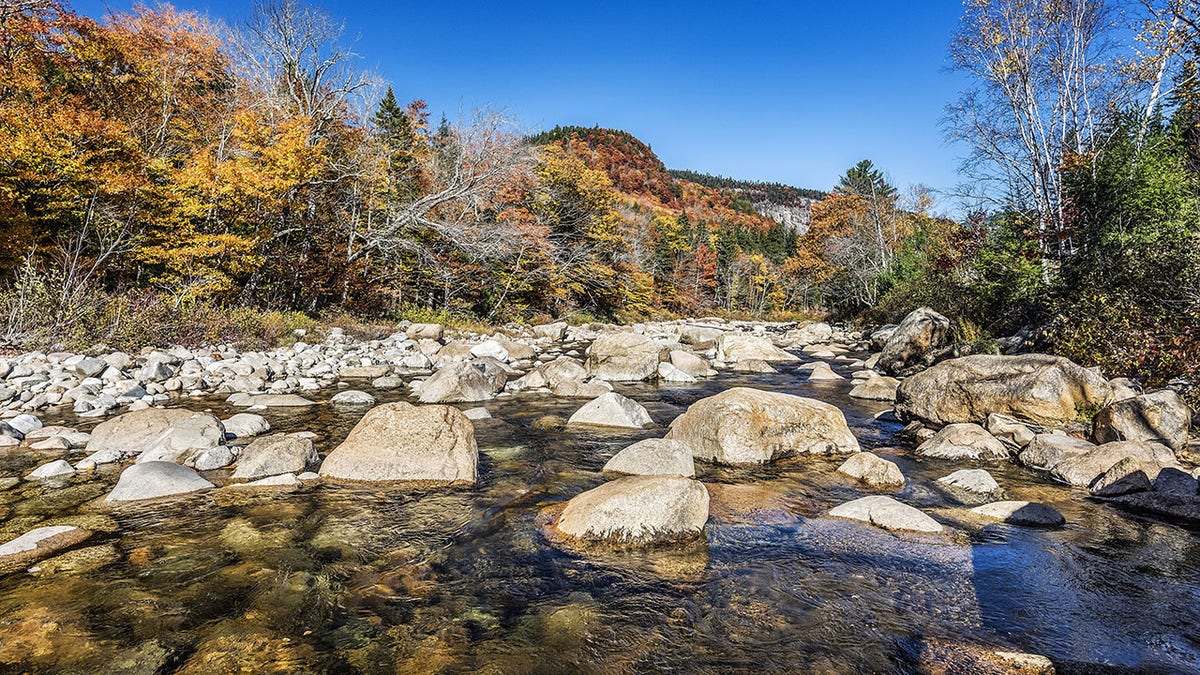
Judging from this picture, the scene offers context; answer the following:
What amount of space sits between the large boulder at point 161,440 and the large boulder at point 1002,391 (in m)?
10.6

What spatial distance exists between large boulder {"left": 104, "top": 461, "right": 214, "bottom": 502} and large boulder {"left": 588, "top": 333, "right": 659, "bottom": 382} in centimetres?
985

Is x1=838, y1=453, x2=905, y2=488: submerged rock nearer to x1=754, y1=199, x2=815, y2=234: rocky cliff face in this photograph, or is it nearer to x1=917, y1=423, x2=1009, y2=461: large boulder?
x1=917, y1=423, x2=1009, y2=461: large boulder

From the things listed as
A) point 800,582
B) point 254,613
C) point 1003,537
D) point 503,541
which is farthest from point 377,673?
point 1003,537

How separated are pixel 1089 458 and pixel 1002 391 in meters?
2.61

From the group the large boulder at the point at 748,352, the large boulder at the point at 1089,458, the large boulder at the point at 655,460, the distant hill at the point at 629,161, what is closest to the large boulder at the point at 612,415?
the large boulder at the point at 655,460

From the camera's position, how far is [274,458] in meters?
6.10

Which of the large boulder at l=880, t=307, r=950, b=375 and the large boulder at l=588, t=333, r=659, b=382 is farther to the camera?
the large boulder at l=880, t=307, r=950, b=375

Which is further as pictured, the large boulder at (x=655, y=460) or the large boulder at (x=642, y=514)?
the large boulder at (x=655, y=460)

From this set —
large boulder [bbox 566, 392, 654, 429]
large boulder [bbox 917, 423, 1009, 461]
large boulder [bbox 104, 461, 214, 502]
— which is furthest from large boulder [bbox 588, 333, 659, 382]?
large boulder [bbox 104, 461, 214, 502]

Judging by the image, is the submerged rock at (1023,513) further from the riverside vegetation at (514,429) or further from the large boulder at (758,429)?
the large boulder at (758,429)

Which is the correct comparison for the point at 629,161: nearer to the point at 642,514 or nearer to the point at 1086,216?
the point at 1086,216

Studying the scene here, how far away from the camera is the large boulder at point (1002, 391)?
337 inches

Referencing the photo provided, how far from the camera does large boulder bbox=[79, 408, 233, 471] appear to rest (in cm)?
624

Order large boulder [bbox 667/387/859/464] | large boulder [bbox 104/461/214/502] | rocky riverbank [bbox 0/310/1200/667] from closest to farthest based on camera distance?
rocky riverbank [bbox 0/310/1200/667] → large boulder [bbox 104/461/214/502] → large boulder [bbox 667/387/859/464]
